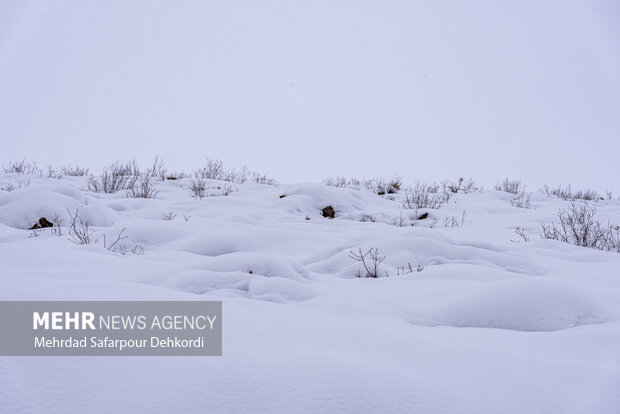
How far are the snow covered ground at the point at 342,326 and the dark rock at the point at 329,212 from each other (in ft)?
5.98

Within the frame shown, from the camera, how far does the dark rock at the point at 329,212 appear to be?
501 centimetres

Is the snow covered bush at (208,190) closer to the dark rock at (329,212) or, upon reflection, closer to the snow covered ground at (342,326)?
the dark rock at (329,212)

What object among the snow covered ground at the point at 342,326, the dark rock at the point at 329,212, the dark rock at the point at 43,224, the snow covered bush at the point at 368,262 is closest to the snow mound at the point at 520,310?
the snow covered ground at the point at 342,326

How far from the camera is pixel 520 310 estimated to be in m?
1.44

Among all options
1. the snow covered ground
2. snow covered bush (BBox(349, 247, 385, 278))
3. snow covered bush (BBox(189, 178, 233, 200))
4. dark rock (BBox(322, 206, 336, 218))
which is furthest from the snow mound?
snow covered bush (BBox(189, 178, 233, 200))

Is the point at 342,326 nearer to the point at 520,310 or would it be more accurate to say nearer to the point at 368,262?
the point at 520,310

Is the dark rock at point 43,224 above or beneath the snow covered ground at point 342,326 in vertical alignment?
above

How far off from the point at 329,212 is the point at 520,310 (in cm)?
367

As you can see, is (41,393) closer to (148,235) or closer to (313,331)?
(313,331)

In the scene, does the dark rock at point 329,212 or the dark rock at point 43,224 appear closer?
the dark rock at point 43,224

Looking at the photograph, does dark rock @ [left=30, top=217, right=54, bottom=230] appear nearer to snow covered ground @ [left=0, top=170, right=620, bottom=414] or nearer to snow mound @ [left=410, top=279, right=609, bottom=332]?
snow covered ground @ [left=0, top=170, right=620, bottom=414]

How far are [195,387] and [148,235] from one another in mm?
2473

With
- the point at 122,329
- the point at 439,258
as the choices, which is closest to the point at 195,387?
the point at 122,329

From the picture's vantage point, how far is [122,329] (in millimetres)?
1033
